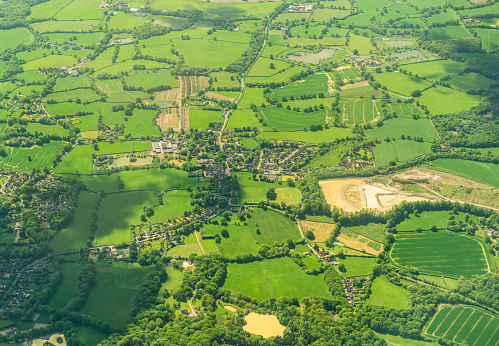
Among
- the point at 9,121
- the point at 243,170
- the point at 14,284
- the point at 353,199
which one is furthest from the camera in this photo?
the point at 9,121

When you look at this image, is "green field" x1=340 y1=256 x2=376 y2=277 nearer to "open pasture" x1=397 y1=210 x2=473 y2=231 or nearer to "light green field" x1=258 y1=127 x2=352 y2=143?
"open pasture" x1=397 y1=210 x2=473 y2=231

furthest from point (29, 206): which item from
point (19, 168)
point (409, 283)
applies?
point (409, 283)

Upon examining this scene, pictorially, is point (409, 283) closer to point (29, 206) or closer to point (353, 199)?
point (353, 199)

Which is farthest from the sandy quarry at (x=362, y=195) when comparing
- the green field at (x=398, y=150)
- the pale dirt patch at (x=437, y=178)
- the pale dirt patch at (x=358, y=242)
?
the green field at (x=398, y=150)

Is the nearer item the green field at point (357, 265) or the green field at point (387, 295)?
the green field at point (387, 295)

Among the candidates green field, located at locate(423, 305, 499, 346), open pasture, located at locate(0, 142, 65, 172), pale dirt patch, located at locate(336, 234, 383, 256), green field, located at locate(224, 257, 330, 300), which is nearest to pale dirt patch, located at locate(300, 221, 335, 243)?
pale dirt patch, located at locate(336, 234, 383, 256)

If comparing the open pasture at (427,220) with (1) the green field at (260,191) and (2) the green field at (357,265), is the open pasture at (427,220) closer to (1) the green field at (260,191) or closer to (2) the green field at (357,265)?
(2) the green field at (357,265)
